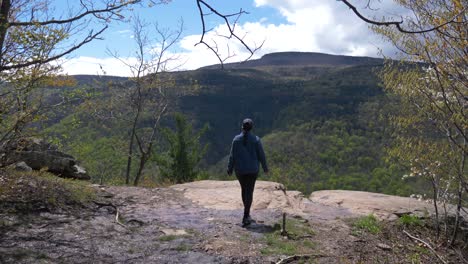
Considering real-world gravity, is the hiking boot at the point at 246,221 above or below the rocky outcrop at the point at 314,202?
above

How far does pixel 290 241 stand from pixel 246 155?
189 centimetres

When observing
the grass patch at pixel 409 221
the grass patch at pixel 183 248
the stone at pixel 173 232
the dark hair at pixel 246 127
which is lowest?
the grass patch at pixel 409 221

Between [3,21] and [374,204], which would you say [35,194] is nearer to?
[3,21]

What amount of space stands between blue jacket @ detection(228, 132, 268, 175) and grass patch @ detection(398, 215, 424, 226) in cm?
407

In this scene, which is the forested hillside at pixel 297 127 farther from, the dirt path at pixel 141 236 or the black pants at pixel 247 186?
the dirt path at pixel 141 236

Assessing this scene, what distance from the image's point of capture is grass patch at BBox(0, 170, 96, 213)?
23.5ft

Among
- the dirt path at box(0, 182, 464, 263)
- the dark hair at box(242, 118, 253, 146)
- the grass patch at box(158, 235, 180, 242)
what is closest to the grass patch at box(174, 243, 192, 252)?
the dirt path at box(0, 182, 464, 263)

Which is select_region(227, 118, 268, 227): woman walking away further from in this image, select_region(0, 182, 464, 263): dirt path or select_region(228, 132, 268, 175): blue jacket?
select_region(0, 182, 464, 263): dirt path

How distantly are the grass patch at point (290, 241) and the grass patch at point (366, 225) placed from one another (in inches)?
47.7

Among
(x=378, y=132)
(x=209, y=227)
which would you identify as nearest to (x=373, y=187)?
(x=378, y=132)

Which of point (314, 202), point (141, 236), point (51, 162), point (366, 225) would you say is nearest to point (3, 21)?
point (141, 236)

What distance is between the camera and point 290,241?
6852mm

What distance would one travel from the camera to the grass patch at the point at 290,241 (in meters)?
6.23

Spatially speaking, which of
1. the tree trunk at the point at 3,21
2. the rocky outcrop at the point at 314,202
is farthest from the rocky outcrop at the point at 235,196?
the tree trunk at the point at 3,21
